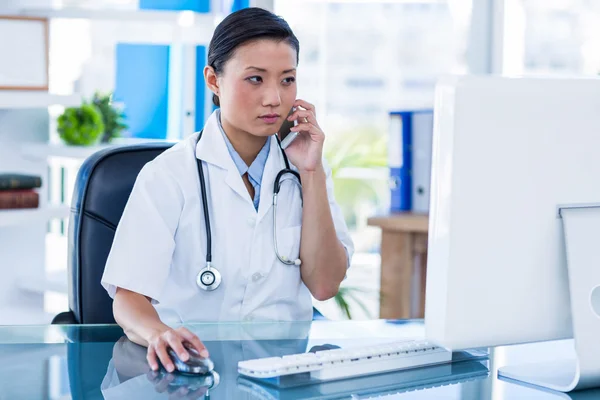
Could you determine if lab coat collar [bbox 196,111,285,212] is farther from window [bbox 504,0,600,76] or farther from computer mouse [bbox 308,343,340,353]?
window [bbox 504,0,600,76]

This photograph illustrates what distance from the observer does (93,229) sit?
1958 millimetres

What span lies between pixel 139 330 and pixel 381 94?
297 centimetres

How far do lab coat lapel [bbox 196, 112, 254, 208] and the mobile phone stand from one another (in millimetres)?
158

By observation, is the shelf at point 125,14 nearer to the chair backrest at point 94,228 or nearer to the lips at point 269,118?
the chair backrest at point 94,228

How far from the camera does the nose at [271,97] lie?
1862 mm

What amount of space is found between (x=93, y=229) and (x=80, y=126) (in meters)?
1.38

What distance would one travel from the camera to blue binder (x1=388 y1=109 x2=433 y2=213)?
3.57m

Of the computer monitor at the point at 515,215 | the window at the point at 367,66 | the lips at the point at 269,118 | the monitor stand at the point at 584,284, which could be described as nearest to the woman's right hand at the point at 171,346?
the computer monitor at the point at 515,215

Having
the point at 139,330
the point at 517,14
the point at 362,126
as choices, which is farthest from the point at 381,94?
the point at 139,330

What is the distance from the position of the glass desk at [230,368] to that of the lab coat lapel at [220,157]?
0.36m

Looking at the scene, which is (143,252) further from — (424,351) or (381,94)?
(381,94)

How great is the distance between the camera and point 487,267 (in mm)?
1154

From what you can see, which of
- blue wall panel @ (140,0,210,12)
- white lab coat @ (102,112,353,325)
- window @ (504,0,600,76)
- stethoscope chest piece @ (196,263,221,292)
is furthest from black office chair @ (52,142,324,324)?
window @ (504,0,600,76)

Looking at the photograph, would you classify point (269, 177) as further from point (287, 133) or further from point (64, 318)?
point (64, 318)
